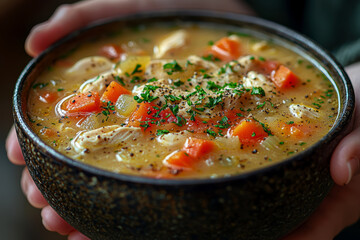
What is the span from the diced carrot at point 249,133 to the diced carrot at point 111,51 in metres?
1.03

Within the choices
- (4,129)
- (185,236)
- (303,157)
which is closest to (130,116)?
(185,236)

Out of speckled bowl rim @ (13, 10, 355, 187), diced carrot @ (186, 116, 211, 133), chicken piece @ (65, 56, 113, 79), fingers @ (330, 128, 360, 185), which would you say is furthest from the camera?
chicken piece @ (65, 56, 113, 79)

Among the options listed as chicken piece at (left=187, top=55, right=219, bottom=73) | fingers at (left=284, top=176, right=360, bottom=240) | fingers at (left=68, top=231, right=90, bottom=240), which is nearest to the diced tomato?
chicken piece at (left=187, top=55, right=219, bottom=73)

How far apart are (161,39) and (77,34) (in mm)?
514

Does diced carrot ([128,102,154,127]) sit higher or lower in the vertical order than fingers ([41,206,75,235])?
higher

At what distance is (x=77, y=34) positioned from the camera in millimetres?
2604

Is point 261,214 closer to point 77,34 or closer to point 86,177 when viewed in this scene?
point 86,177

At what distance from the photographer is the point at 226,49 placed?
102 inches

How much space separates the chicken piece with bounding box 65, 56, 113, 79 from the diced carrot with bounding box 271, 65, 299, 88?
91 centimetres

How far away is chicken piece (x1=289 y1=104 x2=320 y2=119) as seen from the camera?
1970 mm

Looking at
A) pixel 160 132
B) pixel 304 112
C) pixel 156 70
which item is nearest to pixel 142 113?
pixel 160 132

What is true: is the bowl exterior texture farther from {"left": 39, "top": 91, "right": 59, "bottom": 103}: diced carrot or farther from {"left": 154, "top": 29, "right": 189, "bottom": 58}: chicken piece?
{"left": 154, "top": 29, "right": 189, "bottom": 58}: chicken piece

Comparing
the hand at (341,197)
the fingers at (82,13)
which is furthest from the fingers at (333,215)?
the fingers at (82,13)

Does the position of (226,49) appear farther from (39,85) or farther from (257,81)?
(39,85)
